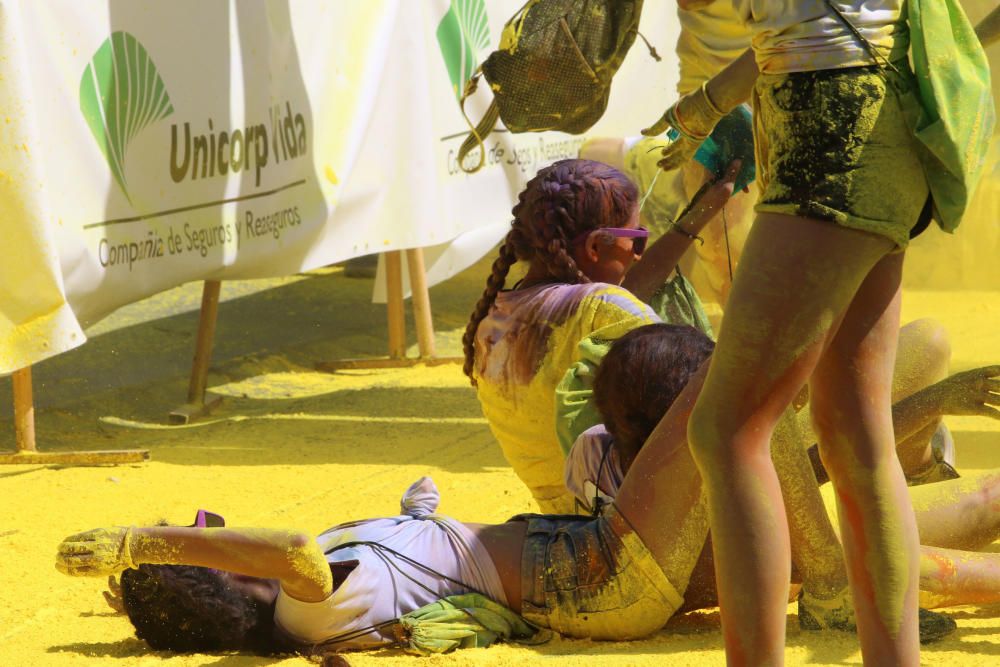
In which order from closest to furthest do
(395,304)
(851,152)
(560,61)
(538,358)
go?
1. (851,152)
2. (538,358)
3. (560,61)
4. (395,304)

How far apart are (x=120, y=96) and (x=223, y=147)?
539 millimetres

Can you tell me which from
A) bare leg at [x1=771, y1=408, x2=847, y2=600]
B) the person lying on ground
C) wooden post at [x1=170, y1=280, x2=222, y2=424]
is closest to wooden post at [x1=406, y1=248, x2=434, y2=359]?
wooden post at [x1=170, y1=280, x2=222, y2=424]

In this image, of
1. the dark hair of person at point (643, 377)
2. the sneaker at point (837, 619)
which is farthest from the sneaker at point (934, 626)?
the dark hair of person at point (643, 377)

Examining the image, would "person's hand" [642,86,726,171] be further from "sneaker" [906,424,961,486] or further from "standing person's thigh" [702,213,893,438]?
"sneaker" [906,424,961,486]

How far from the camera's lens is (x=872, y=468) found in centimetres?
196

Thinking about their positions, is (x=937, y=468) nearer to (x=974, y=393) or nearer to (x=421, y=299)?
(x=974, y=393)

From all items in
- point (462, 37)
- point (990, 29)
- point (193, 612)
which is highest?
point (462, 37)

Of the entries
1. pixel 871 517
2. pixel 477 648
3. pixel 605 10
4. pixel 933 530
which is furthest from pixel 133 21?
pixel 871 517

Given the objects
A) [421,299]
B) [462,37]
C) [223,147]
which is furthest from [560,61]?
[421,299]

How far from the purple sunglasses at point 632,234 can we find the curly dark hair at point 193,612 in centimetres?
124

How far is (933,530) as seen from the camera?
9.72ft

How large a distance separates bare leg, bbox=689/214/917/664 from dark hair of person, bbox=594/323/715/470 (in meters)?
0.80

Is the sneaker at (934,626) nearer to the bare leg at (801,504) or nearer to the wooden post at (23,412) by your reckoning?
the bare leg at (801,504)

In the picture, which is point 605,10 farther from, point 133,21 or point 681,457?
point 681,457
